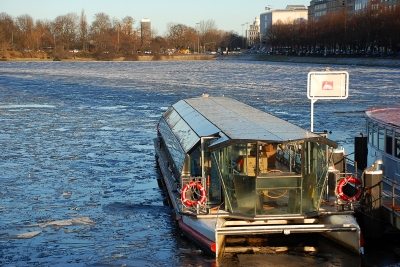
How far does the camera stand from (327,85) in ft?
60.1

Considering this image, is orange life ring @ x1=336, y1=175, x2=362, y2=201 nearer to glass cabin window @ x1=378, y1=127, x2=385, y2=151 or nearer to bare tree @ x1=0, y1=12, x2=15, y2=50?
glass cabin window @ x1=378, y1=127, x2=385, y2=151

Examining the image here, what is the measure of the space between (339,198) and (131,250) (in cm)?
471

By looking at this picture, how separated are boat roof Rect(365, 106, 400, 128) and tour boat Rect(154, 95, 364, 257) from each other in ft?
10.1

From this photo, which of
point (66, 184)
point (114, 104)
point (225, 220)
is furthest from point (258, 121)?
point (114, 104)

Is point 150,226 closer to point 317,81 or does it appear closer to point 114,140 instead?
point 317,81

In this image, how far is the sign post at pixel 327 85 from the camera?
59.3 feet

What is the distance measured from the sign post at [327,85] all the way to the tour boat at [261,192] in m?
2.47

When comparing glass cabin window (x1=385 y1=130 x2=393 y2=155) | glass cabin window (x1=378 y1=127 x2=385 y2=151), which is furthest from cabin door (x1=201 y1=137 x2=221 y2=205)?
glass cabin window (x1=378 y1=127 x2=385 y2=151)

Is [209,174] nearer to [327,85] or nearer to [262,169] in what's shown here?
[262,169]

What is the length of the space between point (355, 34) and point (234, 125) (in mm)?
117066

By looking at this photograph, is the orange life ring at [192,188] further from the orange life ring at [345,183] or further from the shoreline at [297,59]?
the shoreline at [297,59]

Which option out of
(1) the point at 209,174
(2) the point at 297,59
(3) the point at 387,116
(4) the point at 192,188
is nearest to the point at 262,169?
(1) the point at 209,174

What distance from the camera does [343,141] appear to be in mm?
28844

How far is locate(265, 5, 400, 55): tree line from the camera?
115m
